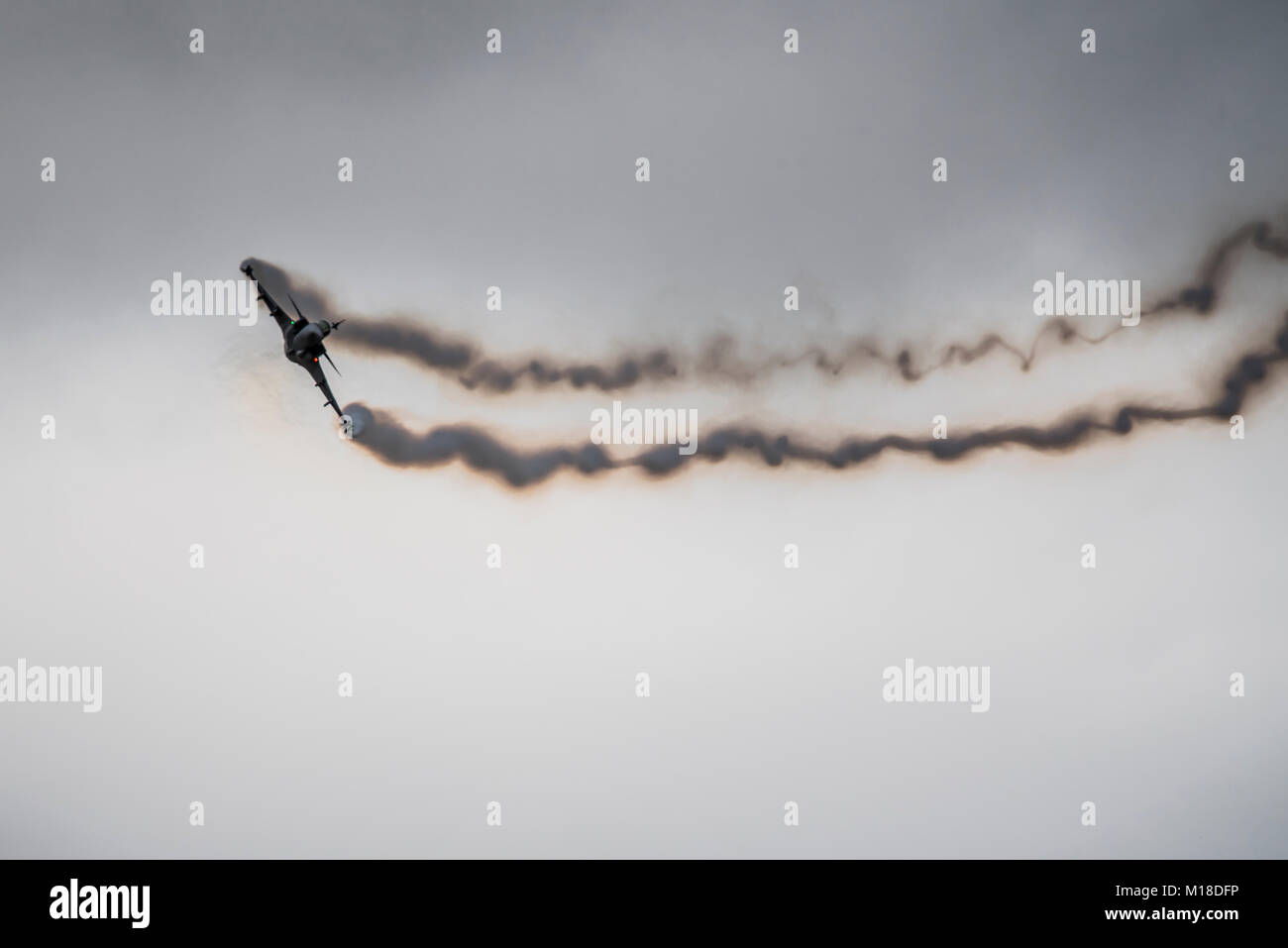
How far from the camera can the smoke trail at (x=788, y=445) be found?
11.1m

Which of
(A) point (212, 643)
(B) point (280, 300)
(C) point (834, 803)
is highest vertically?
(B) point (280, 300)

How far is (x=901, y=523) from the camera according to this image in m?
11.2

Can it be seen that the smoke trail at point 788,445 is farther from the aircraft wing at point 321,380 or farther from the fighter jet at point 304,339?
the fighter jet at point 304,339

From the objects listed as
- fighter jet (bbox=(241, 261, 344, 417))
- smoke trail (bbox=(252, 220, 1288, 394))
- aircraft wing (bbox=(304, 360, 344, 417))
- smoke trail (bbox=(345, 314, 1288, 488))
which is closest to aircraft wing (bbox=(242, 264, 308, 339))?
fighter jet (bbox=(241, 261, 344, 417))

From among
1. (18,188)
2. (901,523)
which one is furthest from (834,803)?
(18,188)

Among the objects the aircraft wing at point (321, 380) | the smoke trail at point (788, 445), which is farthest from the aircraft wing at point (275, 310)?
the smoke trail at point (788, 445)

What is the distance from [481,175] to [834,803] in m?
9.14

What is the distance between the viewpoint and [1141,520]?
36.5 feet

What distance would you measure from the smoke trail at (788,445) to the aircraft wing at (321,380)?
2.40 feet

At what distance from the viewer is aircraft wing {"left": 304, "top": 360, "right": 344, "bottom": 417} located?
10117 mm

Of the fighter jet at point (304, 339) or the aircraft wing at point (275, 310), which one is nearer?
the fighter jet at point (304, 339)

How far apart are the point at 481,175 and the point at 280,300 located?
115 inches

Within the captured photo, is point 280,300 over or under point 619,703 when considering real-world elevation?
over
